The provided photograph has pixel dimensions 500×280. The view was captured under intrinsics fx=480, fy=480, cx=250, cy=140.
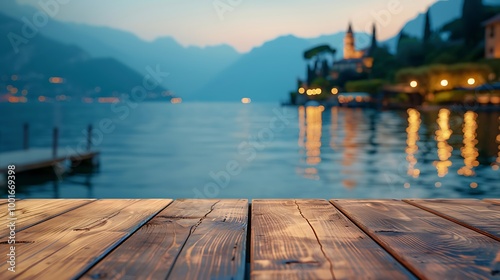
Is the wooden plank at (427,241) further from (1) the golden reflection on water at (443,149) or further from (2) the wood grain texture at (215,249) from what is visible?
(1) the golden reflection on water at (443,149)

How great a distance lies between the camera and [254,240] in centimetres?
202

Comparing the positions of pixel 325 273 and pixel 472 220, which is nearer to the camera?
pixel 325 273

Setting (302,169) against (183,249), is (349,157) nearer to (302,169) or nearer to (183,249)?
(302,169)

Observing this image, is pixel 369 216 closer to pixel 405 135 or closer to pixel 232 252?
pixel 232 252

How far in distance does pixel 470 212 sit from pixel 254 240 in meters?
1.40

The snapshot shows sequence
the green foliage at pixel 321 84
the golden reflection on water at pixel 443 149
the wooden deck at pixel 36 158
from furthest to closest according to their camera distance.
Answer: the green foliage at pixel 321 84 < the golden reflection on water at pixel 443 149 < the wooden deck at pixel 36 158

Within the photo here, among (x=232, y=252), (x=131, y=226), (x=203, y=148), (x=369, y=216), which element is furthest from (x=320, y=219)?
(x=203, y=148)

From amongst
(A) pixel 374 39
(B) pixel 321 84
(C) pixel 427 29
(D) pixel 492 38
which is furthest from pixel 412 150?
(B) pixel 321 84

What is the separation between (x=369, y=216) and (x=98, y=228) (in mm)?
1378

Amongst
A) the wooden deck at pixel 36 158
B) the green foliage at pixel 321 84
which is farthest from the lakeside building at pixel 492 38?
the wooden deck at pixel 36 158

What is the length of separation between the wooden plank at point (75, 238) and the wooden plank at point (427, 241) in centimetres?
113

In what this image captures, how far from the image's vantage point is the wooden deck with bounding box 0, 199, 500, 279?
1655 millimetres

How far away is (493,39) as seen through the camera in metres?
61.3

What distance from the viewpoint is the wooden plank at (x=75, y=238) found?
66.9 inches
